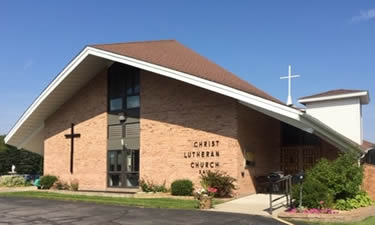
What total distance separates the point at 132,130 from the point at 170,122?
9.04 ft

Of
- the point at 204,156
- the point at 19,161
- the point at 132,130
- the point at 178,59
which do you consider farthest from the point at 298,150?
the point at 19,161

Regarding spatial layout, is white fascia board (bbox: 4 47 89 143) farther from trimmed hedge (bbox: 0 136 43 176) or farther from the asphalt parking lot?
trimmed hedge (bbox: 0 136 43 176)

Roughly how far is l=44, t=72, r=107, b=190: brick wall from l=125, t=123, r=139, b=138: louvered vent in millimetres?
1604

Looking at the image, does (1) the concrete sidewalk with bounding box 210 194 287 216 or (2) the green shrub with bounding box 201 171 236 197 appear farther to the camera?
(2) the green shrub with bounding box 201 171 236 197

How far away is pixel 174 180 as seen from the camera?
2036cm

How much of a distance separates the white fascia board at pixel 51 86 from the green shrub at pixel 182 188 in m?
8.08

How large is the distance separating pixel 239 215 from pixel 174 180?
7.54 m

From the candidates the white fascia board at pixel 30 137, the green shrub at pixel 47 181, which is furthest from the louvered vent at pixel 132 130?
the white fascia board at pixel 30 137

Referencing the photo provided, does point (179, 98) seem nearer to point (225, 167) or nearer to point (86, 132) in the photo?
point (225, 167)

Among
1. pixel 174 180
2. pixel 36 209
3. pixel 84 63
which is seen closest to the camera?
pixel 36 209

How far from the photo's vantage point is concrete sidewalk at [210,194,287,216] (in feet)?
46.8

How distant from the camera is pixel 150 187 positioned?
831 inches

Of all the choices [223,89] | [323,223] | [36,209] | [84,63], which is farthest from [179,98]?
[323,223]

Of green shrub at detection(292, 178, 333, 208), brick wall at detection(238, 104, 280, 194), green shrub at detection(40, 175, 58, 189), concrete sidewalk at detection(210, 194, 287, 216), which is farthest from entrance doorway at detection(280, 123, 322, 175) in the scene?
green shrub at detection(40, 175, 58, 189)
